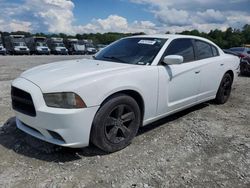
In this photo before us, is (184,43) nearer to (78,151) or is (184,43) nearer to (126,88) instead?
(126,88)

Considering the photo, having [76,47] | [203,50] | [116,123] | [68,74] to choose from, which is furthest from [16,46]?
[116,123]

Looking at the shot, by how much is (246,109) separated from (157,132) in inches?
106

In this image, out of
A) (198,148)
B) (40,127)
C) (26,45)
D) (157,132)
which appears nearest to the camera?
(40,127)

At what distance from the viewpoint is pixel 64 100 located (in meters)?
3.14

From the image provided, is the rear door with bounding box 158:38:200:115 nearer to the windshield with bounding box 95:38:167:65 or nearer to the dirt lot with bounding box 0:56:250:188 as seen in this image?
the windshield with bounding box 95:38:167:65

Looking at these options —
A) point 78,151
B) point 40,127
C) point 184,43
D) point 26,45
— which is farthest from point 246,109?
point 26,45

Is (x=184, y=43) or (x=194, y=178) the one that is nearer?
(x=194, y=178)

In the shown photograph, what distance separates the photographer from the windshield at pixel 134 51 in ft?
13.8

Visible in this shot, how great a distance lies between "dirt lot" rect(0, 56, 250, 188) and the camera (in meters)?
2.98

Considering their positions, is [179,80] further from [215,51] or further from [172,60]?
[215,51]

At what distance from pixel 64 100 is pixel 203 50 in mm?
3304

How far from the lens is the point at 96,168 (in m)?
3.24

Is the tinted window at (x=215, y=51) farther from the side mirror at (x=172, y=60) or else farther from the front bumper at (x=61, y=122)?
the front bumper at (x=61, y=122)

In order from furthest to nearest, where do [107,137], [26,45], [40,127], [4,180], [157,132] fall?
[26,45], [157,132], [107,137], [40,127], [4,180]
